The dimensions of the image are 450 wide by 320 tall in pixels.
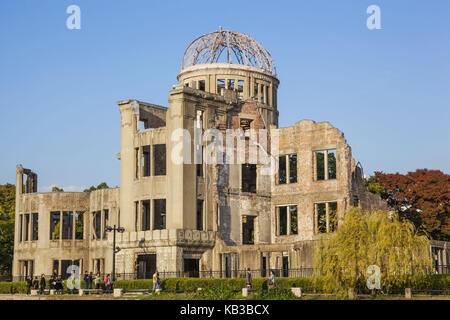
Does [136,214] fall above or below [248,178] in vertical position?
below

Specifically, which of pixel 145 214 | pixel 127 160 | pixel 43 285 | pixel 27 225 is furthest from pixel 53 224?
pixel 43 285

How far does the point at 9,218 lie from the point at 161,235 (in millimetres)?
24919

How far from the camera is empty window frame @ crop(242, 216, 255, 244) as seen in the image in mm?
61031

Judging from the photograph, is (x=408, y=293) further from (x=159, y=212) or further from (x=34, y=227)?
(x=34, y=227)

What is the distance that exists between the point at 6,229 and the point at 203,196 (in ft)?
75.8

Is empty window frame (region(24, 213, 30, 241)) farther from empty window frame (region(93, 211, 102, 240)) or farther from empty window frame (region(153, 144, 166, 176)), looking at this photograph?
empty window frame (region(153, 144, 166, 176))

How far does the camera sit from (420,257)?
127 ft

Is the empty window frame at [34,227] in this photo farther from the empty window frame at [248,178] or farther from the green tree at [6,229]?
the empty window frame at [248,178]

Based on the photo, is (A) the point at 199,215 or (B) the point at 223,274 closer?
(B) the point at 223,274

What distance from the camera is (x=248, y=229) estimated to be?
62.8 meters

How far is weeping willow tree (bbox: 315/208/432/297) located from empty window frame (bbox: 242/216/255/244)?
2166 cm

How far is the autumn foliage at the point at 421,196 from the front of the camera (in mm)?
70000
